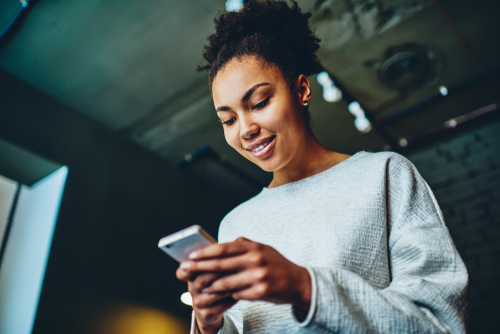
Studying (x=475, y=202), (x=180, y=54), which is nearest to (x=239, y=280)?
(x=180, y=54)

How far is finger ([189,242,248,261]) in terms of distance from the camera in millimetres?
430

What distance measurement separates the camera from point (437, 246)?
1.99 ft

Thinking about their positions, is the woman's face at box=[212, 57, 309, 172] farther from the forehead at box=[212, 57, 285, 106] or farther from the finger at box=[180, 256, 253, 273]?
the finger at box=[180, 256, 253, 273]

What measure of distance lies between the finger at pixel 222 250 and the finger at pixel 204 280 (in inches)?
1.3

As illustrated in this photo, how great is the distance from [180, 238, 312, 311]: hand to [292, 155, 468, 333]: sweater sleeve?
4 cm

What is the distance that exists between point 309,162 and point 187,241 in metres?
0.55

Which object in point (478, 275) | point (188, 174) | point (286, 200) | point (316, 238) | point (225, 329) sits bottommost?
point (225, 329)

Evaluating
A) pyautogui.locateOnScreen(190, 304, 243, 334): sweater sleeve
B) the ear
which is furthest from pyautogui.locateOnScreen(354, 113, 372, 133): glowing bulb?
pyautogui.locateOnScreen(190, 304, 243, 334): sweater sleeve

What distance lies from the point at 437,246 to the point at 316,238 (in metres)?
0.23

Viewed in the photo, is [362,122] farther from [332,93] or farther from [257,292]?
[257,292]

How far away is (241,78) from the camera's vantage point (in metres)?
0.88

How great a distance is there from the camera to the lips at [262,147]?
0.87 m

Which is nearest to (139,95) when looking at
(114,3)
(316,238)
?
(114,3)

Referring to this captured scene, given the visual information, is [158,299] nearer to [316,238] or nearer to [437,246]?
[316,238]
